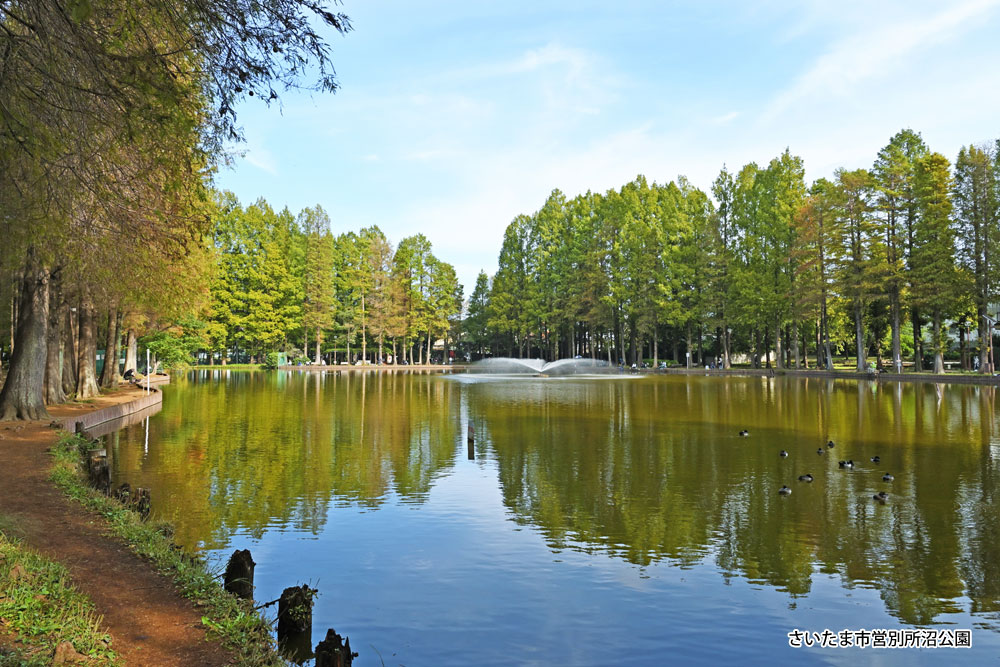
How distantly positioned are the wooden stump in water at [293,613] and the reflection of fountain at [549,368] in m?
51.8

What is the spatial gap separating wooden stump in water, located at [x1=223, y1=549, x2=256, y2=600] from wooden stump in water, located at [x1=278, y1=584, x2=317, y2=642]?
0.63 m

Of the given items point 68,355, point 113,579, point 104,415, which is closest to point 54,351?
point 104,415

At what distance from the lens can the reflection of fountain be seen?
60.0m

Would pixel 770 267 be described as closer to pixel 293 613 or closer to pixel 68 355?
pixel 68 355

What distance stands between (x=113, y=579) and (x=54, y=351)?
70.0ft

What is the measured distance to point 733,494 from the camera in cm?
1150

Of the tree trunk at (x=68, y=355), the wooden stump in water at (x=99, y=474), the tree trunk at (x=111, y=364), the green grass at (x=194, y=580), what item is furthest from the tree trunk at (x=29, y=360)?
the tree trunk at (x=111, y=364)

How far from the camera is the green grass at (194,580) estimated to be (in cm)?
511

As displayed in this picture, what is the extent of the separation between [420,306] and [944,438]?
61.7 metres

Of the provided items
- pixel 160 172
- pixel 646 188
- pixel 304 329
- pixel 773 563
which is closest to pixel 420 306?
pixel 304 329

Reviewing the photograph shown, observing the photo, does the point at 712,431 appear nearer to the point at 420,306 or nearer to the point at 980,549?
the point at 980,549

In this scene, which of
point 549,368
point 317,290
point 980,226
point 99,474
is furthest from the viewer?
point 317,290

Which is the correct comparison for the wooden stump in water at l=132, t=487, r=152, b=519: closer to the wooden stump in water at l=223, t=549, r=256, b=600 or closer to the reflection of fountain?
the wooden stump in water at l=223, t=549, r=256, b=600

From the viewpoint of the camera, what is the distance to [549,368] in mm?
60906
